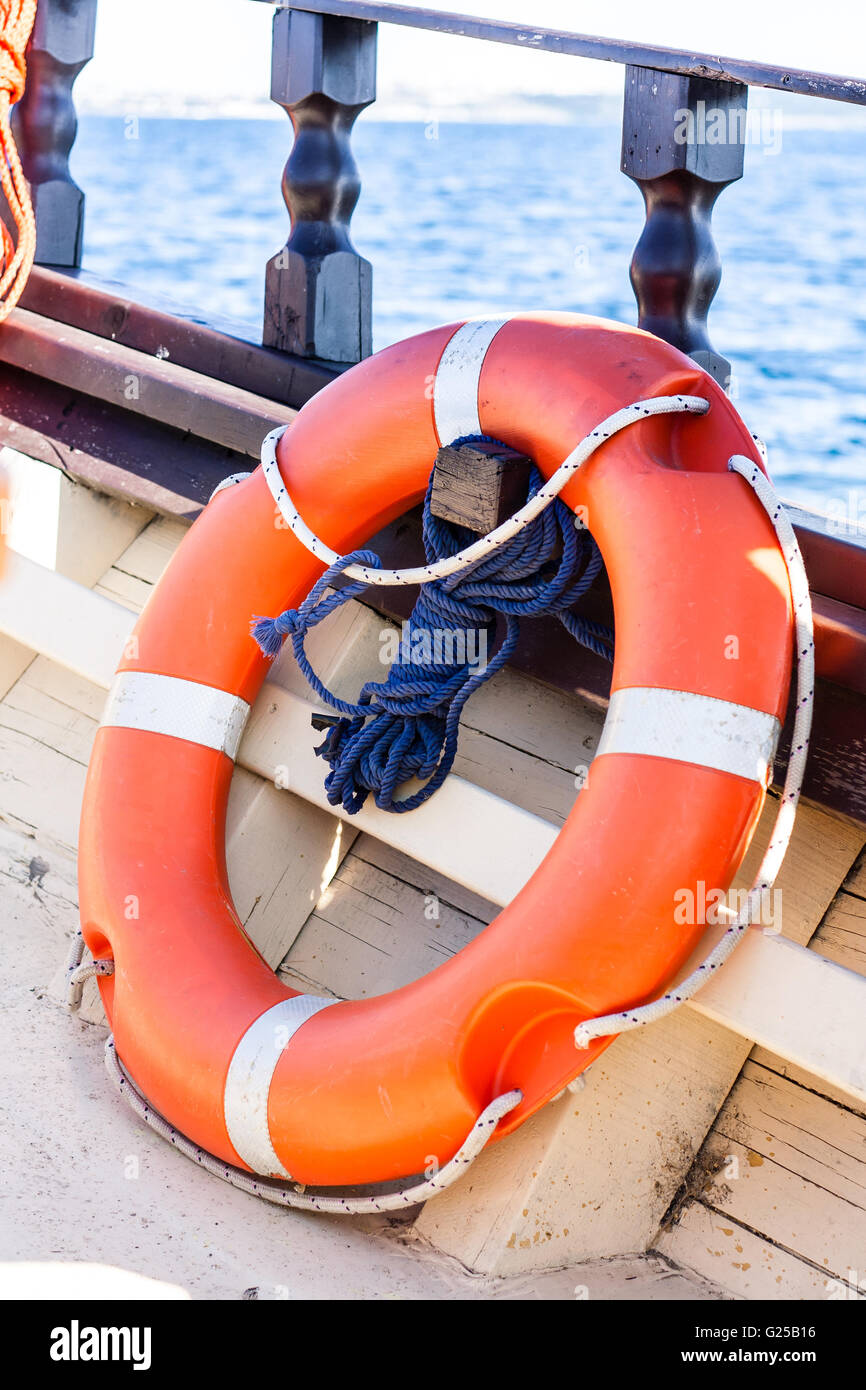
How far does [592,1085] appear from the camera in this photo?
1460mm

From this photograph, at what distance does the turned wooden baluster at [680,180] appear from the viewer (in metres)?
1.61

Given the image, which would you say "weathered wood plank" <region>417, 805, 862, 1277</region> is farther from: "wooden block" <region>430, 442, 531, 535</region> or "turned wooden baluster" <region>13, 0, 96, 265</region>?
"turned wooden baluster" <region>13, 0, 96, 265</region>

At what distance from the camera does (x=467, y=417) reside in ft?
4.98

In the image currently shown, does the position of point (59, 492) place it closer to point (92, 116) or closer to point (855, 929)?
point (855, 929)

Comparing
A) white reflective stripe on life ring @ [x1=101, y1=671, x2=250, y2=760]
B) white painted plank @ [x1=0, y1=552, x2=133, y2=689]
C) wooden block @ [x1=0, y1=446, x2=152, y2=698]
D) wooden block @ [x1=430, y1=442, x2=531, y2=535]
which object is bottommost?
white reflective stripe on life ring @ [x1=101, y1=671, x2=250, y2=760]

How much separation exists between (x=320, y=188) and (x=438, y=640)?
1.02 metres

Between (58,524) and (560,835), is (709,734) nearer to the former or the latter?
(560,835)

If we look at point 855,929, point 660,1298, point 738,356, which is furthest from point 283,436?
point 738,356

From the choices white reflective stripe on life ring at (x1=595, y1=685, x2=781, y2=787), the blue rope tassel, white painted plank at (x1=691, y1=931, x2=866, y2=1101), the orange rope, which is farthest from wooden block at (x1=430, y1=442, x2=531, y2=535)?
the orange rope

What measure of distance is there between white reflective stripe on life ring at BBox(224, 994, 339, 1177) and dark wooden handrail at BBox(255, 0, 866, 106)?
3.80 feet

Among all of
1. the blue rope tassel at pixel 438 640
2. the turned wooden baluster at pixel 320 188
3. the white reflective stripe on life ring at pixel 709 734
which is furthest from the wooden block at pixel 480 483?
the turned wooden baluster at pixel 320 188

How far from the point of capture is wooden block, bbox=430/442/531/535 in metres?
1.45

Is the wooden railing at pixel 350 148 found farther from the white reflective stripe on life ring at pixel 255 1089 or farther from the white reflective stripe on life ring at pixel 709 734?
the white reflective stripe on life ring at pixel 255 1089

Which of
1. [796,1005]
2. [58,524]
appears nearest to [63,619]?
[58,524]
